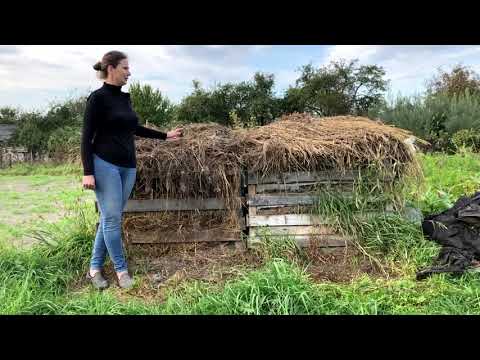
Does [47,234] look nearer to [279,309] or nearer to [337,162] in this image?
[279,309]

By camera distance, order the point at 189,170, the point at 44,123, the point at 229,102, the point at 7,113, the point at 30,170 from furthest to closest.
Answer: the point at 7,113 → the point at 44,123 → the point at 229,102 → the point at 30,170 → the point at 189,170

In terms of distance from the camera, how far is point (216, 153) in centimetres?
383

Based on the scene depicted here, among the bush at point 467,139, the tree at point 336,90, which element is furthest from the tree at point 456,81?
the bush at point 467,139

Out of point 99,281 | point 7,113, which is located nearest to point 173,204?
point 99,281

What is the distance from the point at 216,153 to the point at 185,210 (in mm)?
609

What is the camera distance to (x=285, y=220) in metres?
3.86

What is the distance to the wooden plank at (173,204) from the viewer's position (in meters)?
3.87

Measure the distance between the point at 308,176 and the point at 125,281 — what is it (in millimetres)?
1847

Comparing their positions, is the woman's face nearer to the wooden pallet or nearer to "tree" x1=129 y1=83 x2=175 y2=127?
the wooden pallet

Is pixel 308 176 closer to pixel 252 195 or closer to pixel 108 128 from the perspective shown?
pixel 252 195

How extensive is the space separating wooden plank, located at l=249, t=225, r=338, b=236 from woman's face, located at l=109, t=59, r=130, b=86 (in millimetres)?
1731

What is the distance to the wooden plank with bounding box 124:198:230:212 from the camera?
3871 millimetres

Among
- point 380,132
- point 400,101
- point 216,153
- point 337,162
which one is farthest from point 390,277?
point 400,101

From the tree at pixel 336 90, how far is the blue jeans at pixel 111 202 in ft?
49.7
